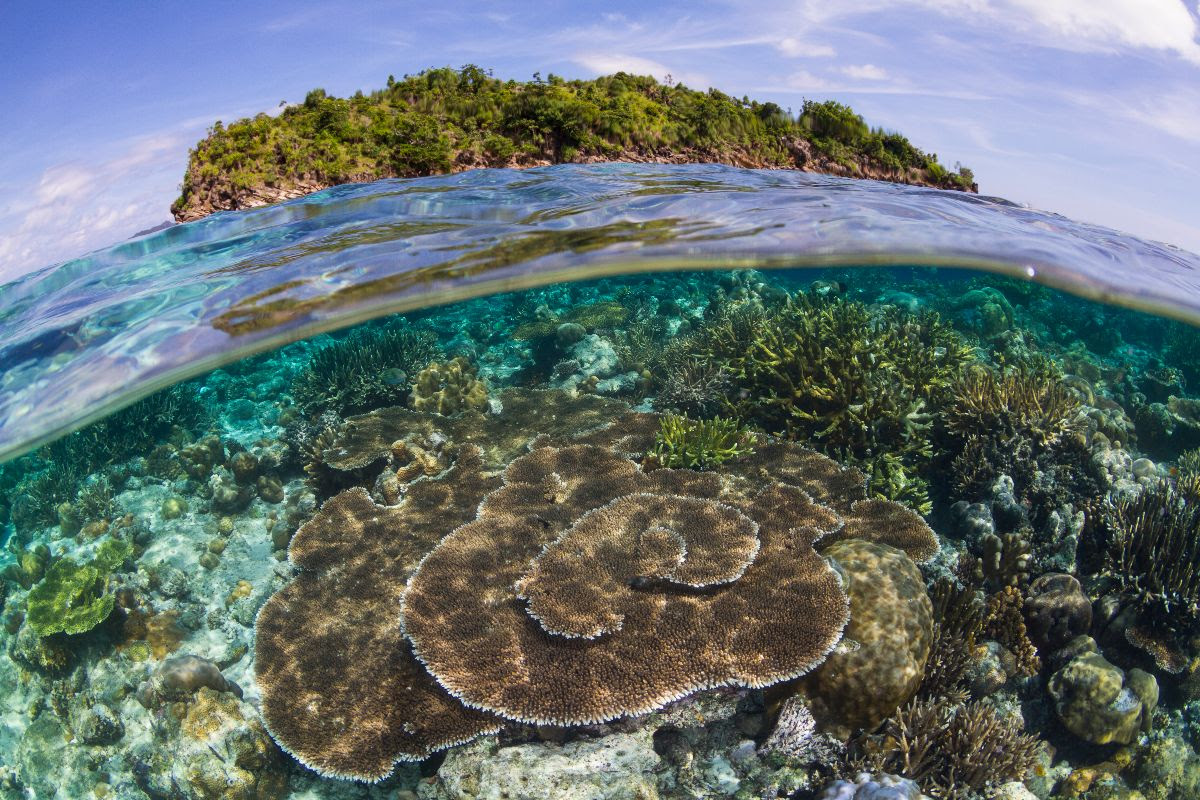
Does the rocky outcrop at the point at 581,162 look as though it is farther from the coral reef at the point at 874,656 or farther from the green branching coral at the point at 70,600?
the coral reef at the point at 874,656

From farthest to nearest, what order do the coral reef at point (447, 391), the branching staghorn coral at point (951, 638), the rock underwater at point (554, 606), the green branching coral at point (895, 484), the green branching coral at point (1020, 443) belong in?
the coral reef at point (447, 391), the green branching coral at point (1020, 443), the green branching coral at point (895, 484), the branching staghorn coral at point (951, 638), the rock underwater at point (554, 606)

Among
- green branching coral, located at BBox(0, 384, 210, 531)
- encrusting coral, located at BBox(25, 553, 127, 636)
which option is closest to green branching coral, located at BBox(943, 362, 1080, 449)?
encrusting coral, located at BBox(25, 553, 127, 636)

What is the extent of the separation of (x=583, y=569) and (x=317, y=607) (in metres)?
3.07

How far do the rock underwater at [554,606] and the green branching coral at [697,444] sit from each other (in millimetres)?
341

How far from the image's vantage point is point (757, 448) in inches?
291

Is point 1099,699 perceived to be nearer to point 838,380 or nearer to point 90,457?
point 838,380

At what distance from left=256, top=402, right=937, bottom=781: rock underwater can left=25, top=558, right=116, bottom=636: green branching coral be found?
2218mm

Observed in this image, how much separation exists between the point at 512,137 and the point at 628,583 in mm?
11181

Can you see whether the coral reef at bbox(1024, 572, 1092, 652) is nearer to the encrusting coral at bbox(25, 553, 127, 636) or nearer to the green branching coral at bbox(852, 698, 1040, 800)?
the green branching coral at bbox(852, 698, 1040, 800)

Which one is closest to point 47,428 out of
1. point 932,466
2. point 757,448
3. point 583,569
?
point 583,569

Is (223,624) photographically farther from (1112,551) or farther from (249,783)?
(1112,551)

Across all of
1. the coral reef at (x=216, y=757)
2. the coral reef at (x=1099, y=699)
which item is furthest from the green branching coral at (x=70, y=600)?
the coral reef at (x=1099, y=699)

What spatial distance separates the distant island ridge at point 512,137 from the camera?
37.2 ft

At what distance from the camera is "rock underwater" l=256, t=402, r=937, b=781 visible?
4.24 m
